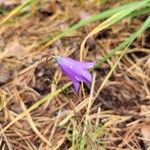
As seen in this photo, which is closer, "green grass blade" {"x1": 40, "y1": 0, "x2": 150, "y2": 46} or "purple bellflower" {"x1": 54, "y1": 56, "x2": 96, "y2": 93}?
"purple bellflower" {"x1": 54, "y1": 56, "x2": 96, "y2": 93}

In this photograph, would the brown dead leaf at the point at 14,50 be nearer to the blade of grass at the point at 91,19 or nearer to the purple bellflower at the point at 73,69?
the blade of grass at the point at 91,19

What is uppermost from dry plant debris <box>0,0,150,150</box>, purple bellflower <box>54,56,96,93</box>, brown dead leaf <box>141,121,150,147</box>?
purple bellflower <box>54,56,96,93</box>

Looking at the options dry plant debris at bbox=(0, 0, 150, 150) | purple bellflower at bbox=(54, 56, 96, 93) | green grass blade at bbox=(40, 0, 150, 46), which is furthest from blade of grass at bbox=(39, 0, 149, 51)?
purple bellflower at bbox=(54, 56, 96, 93)

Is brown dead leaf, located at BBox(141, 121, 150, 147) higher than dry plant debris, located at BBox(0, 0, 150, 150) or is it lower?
lower

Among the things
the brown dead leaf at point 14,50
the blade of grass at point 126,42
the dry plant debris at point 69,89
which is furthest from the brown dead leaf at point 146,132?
the brown dead leaf at point 14,50

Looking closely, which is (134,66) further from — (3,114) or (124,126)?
(3,114)

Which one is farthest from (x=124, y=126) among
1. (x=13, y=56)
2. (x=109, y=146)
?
(x=13, y=56)

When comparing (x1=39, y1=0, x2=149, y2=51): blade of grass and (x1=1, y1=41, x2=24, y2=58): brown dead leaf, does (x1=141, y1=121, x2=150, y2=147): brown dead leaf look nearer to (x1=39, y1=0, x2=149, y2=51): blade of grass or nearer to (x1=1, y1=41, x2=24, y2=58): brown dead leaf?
(x1=39, y1=0, x2=149, y2=51): blade of grass

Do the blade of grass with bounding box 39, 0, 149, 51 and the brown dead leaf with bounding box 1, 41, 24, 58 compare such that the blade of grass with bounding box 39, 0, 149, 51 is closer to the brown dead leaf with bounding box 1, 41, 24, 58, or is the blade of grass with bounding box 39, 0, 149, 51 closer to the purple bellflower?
the brown dead leaf with bounding box 1, 41, 24, 58

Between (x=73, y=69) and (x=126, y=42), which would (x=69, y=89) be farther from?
(x=73, y=69)

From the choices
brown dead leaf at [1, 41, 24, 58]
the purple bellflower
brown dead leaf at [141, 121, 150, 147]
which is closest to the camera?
the purple bellflower

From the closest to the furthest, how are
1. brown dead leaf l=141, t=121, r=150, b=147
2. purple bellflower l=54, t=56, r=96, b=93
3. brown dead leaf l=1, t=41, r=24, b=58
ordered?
purple bellflower l=54, t=56, r=96, b=93 → brown dead leaf l=141, t=121, r=150, b=147 → brown dead leaf l=1, t=41, r=24, b=58
